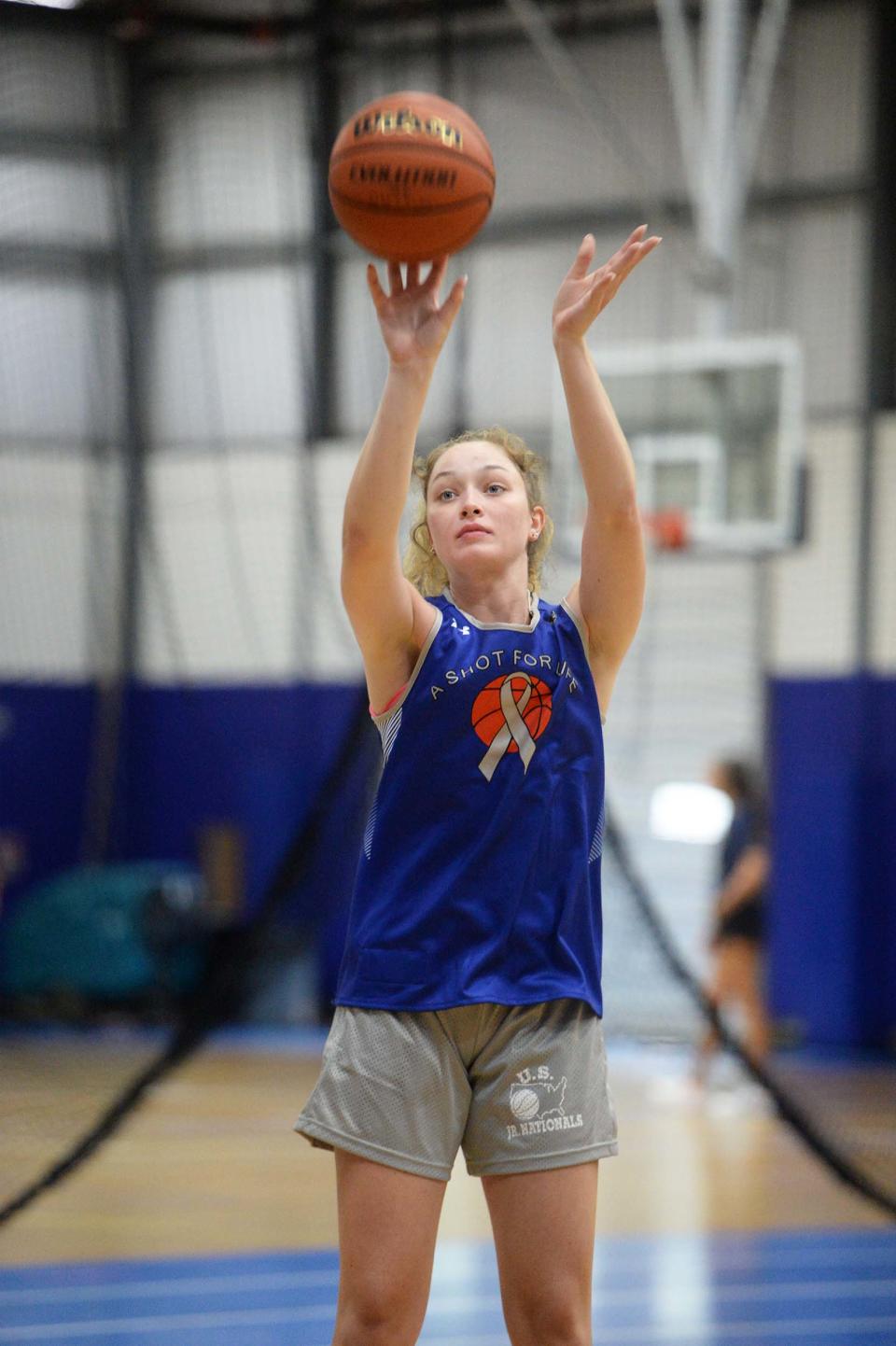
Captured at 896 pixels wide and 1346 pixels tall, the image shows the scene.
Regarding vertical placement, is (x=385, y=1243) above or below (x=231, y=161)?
below

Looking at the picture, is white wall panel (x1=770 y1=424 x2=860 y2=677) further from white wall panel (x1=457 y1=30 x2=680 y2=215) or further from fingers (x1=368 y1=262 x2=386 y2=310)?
fingers (x1=368 y1=262 x2=386 y2=310)

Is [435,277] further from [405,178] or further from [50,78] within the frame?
[50,78]

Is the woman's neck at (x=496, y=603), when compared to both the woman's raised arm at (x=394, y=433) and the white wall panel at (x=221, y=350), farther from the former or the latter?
the white wall panel at (x=221, y=350)

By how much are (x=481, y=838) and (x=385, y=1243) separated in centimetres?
50

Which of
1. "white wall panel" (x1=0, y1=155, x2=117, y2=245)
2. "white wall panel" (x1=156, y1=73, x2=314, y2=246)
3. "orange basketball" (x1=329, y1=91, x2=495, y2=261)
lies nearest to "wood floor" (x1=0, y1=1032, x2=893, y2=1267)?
"orange basketball" (x1=329, y1=91, x2=495, y2=261)

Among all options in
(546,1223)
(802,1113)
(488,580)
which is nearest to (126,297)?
(802,1113)

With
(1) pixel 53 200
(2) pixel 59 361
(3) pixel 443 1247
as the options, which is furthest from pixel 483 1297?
(2) pixel 59 361

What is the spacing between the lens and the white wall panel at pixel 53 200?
653cm

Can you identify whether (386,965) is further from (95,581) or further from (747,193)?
(747,193)

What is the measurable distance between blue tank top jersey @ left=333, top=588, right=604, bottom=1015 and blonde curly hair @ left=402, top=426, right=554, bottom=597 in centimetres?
24

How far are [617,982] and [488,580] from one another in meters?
6.14

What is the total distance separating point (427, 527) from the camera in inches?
92.2

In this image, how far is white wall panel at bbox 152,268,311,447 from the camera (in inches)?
378

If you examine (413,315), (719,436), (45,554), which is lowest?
(45,554)
